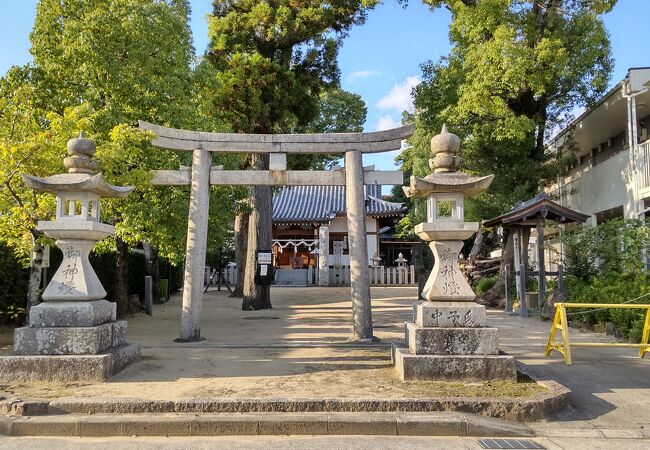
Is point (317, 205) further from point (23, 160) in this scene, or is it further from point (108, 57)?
point (23, 160)

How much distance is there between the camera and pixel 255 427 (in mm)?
5043

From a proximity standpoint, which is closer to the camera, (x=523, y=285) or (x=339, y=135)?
(x=339, y=135)

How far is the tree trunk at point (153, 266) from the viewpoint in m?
17.5

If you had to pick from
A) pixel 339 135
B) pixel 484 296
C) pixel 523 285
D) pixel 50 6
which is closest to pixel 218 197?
pixel 339 135

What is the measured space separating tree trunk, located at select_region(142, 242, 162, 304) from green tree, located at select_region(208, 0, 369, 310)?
3.77 m

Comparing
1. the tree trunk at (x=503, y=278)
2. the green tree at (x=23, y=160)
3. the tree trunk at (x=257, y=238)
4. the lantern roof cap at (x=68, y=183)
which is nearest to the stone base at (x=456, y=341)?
the lantern roof cap at (x=68, y=183)

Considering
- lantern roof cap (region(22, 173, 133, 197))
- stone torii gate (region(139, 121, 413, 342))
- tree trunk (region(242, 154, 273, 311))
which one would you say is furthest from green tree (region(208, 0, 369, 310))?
lantern roof cap (region(22, 173, 133, 197))

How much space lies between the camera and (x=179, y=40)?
11.8 metres

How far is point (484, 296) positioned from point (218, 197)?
10.4 meters

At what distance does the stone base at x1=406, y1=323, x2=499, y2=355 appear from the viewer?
255 inches

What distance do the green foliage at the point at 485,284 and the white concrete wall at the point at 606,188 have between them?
4561mm

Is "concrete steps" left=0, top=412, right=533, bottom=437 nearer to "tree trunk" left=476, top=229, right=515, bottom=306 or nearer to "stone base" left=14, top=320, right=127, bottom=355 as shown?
"stone base" left=14, top=320, right=127, bottom=355

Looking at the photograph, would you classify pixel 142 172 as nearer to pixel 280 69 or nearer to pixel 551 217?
pixel 280 69

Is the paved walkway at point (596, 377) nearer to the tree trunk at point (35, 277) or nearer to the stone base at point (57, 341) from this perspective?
the stone base at point (57, 341)
